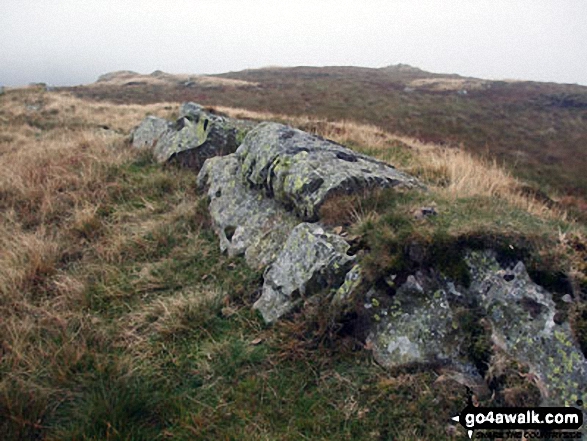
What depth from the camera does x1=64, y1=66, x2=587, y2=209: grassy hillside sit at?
17359mm

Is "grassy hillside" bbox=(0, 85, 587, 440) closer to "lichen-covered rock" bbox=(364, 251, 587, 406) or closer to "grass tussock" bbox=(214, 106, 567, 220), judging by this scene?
"lichen-covered rock" bbox=(364, 251, 587, 406)

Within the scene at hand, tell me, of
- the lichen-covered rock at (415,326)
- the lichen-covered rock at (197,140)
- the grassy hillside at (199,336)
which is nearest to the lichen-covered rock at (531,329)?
the grassy hillside at (199,336)

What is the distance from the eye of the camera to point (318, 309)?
406 cm

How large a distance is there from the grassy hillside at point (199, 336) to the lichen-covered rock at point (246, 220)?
0.78 feet

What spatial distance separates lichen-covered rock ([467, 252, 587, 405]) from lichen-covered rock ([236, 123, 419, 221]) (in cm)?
214

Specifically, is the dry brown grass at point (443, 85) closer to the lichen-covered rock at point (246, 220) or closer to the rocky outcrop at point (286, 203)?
the rocky outcrop at point (286, 203)

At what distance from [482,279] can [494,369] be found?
0.90 metres

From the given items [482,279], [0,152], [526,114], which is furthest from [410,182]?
[526,114]

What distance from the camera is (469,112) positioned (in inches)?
1066

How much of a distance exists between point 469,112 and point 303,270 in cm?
2713

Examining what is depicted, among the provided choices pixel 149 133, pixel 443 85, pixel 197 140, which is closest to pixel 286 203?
pixel 197 140

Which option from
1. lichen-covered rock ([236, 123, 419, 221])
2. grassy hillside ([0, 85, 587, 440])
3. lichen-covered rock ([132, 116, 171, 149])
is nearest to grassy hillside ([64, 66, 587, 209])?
lichen-covered rock ([236, 123, 419, 221])

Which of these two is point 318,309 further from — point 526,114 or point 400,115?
point 526,114

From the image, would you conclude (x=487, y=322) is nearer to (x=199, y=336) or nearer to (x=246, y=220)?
(x=199, y=336)
